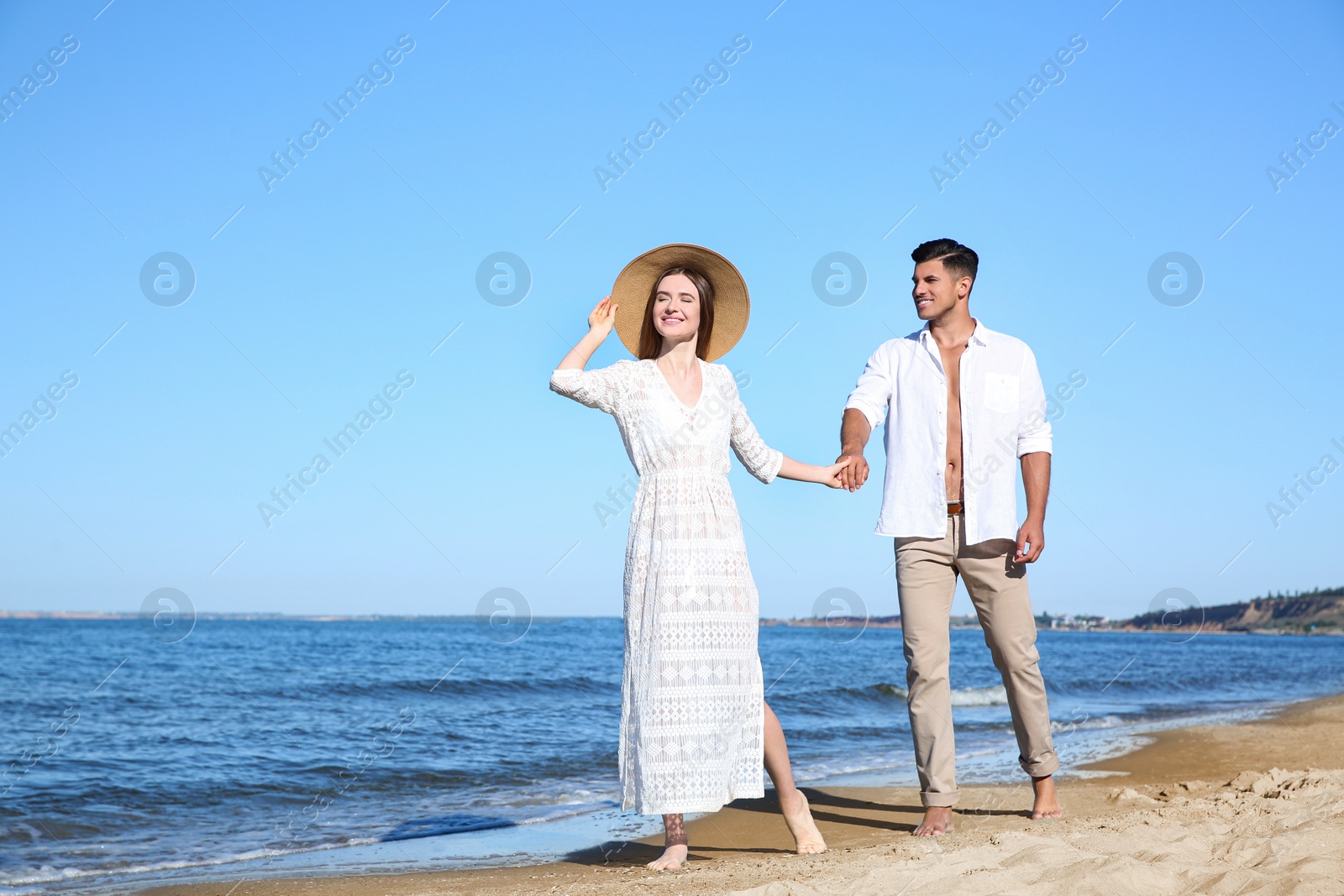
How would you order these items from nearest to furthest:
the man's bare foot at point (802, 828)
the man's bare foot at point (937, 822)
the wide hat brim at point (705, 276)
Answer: the man's bare foot at point (802, 828) < the wide hat brim at point (705, 276) < the man's bare foot at point (937, 822)

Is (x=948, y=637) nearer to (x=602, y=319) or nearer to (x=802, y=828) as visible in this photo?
(x=802, y=828)

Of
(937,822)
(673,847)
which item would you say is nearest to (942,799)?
(937,822)

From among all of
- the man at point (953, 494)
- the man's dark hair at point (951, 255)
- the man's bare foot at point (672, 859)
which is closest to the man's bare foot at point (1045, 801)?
the man at point (953, 494)

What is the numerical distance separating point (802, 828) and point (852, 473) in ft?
4.07

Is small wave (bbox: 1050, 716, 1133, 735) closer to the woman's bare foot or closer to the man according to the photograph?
the man

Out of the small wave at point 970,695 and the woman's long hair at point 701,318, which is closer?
the woman's long hair at point 701,318

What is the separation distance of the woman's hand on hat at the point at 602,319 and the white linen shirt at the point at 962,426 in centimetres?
109

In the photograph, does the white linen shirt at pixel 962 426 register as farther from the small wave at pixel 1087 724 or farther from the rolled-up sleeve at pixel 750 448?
the small wave at pixel 1087 724

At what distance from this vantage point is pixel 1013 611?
3.67 m

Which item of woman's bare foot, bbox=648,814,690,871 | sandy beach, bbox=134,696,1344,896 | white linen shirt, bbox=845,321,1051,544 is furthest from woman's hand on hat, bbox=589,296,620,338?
sandy beach, bbox=134,696,1344,896

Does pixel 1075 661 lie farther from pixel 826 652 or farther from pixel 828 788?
pixel 828 788

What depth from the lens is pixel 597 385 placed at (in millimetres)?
3172

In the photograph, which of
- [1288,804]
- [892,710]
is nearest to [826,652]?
[892,710]

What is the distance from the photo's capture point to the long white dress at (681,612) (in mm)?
3057
